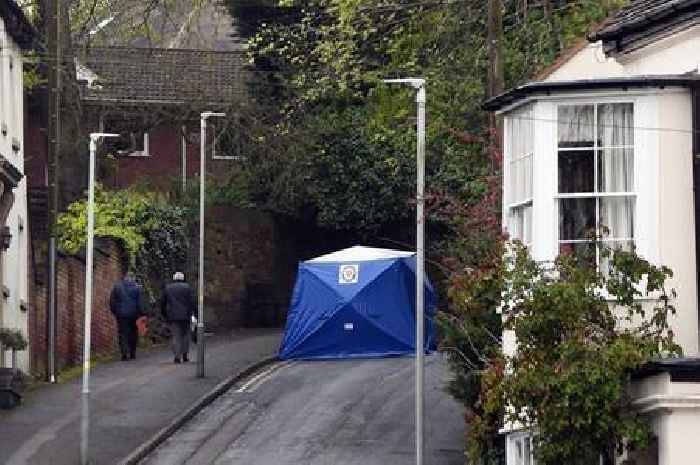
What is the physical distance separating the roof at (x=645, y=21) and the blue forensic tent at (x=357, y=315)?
16.5 meters

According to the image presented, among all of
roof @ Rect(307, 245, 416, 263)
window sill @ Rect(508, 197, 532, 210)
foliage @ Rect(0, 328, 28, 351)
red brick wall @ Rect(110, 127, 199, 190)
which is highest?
red brick wall @ Rect(110, 127, 199, 190)

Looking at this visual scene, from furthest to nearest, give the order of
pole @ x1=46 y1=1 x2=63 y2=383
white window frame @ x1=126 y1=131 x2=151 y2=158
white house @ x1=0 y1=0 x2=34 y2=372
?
1. white window frame @ x1=126 y1=131 x2=151 y2=158
2. pole @ x1=46 y1=1 x2=63 y2=383
3. white house @ x1=0 y1=0 x2=34 y2=372

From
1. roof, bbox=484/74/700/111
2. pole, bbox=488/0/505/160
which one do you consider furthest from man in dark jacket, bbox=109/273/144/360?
roof, bbox=484/74/700/111

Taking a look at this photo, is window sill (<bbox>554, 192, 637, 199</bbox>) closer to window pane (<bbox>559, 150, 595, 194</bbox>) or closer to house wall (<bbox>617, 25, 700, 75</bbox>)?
window pane (<bbox>559, 150, 595, 194</bbox>)

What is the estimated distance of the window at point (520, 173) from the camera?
2352 cm

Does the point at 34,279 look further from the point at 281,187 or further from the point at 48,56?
the point at 281,187

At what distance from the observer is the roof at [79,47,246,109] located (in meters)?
55.2

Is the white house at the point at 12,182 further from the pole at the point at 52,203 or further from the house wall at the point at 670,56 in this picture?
the house wall at the point at 670,56

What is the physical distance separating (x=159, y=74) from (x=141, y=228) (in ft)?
37.3

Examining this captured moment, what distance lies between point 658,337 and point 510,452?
4.80 m

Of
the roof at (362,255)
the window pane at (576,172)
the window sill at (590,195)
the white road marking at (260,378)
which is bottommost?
the white road marking at (260,378)

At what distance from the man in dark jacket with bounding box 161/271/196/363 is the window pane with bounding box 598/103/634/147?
18.2 meters

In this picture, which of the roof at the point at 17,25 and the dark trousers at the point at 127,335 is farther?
the dark trousers at the point at 127,335

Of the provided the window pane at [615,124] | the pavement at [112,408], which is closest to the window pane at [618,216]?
the window pane at [615,124]
